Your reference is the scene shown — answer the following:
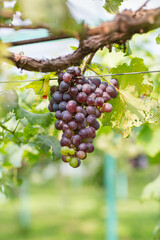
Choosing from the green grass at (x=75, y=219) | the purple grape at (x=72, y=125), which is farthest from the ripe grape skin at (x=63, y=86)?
the green grass at (x=75, y=219)

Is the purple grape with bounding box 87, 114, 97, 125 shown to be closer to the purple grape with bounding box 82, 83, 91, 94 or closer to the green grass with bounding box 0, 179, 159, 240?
the purple grape with bounding box 82, 83, 91, 94

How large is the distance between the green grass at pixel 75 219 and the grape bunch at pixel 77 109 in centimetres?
582

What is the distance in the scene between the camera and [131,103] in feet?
3.85

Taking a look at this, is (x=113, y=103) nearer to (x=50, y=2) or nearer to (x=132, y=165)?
(x=50, y=2)

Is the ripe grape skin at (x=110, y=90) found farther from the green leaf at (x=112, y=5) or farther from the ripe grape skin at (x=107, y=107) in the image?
the green leaf at (x=112, y=5)

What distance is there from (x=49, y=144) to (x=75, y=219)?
31.6 feet

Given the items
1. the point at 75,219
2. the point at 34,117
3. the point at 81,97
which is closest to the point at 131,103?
the point at 81,97

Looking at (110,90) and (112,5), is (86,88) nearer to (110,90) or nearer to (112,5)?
(110,90)

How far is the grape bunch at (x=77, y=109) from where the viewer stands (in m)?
1.00

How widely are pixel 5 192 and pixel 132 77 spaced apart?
0.88m

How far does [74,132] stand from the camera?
3.42 ft

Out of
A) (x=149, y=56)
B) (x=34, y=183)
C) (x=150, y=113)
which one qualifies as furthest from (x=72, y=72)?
(x=34, y=183)

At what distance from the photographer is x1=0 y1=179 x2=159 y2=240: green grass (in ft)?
26.9

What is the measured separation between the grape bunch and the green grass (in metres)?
5.82
